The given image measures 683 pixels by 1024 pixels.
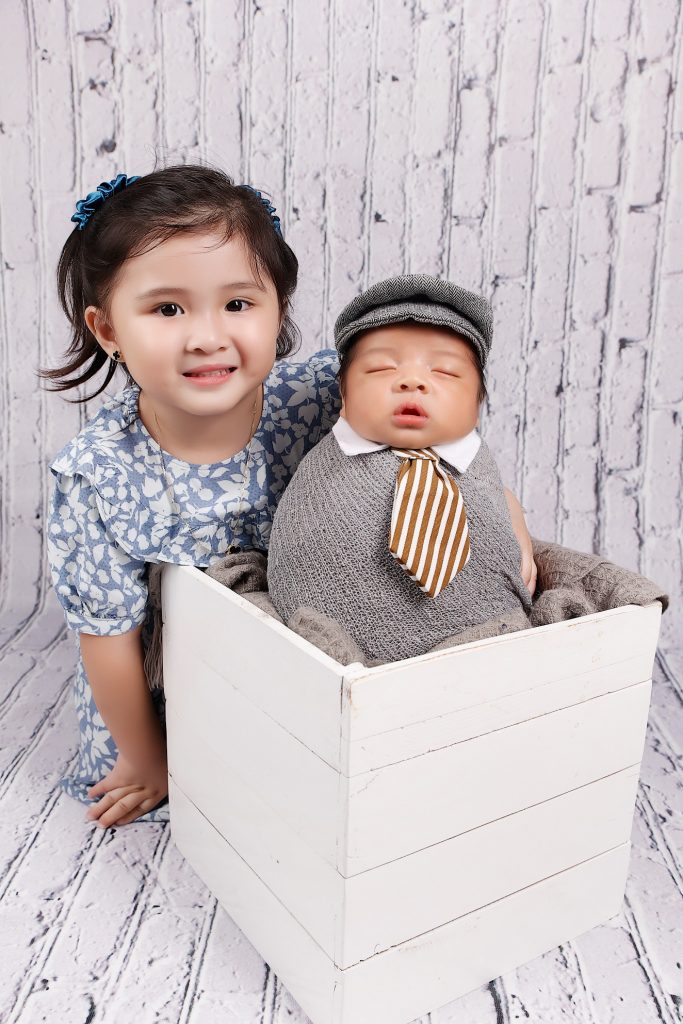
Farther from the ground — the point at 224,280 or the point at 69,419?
the point at 224,280

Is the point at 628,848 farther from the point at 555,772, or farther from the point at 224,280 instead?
the point at 224,280

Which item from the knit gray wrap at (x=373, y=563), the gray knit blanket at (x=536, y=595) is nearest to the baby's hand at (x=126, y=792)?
the gray knit blanket at (x=536, y=595)

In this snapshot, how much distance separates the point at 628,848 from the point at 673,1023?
0.54 feet

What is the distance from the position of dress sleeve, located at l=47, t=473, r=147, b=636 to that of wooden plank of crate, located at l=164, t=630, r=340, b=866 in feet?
0.21

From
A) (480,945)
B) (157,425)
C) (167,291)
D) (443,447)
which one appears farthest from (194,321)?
(480,945)

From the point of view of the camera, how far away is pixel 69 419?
1.50 m

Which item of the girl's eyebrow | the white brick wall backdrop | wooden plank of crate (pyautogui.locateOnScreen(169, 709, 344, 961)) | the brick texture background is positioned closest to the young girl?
the girl's eyebrow

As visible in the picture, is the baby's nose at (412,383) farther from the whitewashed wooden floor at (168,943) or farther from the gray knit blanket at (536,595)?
the whitewashed wooden floor at (168,943)

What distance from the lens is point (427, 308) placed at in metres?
0.85

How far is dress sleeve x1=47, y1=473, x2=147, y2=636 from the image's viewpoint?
38.0 inches

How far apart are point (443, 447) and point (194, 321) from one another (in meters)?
0.27

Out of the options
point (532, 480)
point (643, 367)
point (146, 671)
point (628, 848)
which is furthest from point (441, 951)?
point (643, 367)

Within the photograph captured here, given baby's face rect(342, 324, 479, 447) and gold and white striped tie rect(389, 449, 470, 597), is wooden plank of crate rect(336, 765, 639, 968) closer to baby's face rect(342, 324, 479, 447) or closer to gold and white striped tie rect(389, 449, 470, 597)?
gold and white striped tie rect(389, 449, 470, 597)

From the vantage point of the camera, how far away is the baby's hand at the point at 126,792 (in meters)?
1.05
